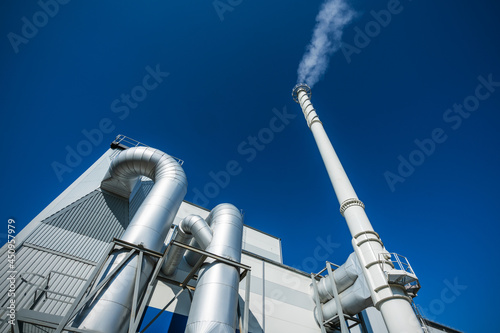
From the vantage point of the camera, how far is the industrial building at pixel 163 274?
21.1 feet

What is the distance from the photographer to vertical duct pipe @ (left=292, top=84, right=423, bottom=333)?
313 inches

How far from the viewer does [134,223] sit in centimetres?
809

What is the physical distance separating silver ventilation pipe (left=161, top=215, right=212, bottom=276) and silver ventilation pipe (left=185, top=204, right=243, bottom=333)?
1.11 feet

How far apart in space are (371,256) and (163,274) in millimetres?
8737

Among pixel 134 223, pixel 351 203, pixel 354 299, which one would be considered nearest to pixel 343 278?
pixel 354 299

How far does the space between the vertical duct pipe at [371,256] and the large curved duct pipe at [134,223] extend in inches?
311

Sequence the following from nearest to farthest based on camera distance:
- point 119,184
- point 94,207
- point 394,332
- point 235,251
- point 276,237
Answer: point 394,332 < point 235,251 < point 94,207 < point 119,184 < point 276,237

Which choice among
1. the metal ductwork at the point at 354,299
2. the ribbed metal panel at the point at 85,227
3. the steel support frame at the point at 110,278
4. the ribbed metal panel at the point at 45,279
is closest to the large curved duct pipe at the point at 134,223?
the steel support frame at the point at 110,278

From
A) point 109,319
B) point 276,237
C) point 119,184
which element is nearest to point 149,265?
point 109,319

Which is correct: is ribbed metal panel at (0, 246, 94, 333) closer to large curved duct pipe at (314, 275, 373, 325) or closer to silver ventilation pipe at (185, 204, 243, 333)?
silver ventilation pipe at (185, 204, 243, 333)

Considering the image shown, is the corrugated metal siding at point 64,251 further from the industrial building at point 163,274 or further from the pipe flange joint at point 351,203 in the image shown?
the pipe flange joint at point 351,203

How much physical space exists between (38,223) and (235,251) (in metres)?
8.14

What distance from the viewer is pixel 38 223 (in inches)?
375

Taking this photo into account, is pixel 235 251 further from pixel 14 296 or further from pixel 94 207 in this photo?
pixel 94 207
